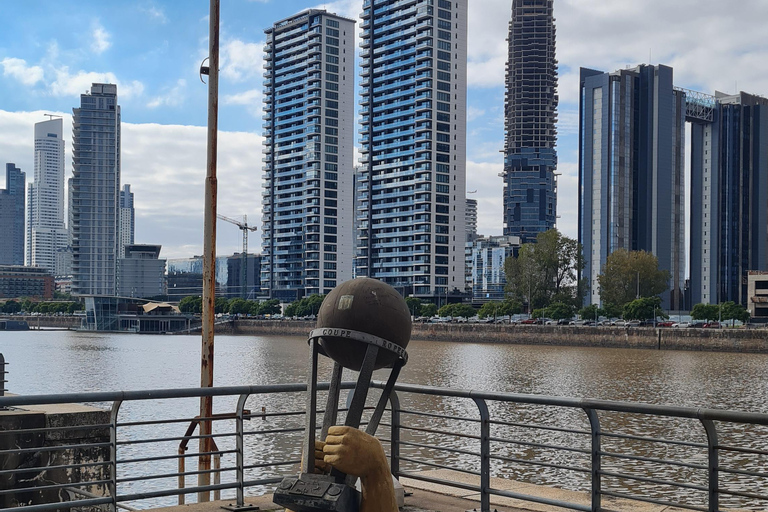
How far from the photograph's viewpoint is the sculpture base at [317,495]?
6.40 meters

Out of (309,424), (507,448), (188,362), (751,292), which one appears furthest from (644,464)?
(751,292)

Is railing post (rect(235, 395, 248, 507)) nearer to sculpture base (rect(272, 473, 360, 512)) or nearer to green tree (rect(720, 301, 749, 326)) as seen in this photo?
sculpture base (rect(272, 473, 360, 512))

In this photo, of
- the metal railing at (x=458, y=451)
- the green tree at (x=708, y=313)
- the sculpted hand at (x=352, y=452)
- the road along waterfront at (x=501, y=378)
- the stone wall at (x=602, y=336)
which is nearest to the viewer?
the sculpted hand at (x=352, y=452)

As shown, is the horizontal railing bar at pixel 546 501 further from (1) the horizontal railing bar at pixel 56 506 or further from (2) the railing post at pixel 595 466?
(1) the horizontal railing bar at pixel 56 506

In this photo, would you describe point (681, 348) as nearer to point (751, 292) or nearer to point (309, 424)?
point (751, 292)

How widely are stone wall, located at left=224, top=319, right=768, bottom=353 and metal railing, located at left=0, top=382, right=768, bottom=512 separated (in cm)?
5399

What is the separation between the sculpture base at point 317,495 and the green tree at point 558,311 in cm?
10998

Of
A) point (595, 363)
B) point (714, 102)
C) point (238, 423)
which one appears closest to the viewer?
point (238, 423)

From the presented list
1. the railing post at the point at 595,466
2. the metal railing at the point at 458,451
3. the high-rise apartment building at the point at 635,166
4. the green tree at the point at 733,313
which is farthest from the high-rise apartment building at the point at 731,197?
the railing post at the point at 595,466

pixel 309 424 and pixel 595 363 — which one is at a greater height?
pixel 309 424

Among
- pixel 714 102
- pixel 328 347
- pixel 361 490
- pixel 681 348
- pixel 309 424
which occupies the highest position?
pixel 714 102

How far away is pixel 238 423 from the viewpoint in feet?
28.9

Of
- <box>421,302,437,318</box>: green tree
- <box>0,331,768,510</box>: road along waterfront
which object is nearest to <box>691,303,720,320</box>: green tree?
<box>0,331,768,510</box>: road along waterfront

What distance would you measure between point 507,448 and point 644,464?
13.3ft
